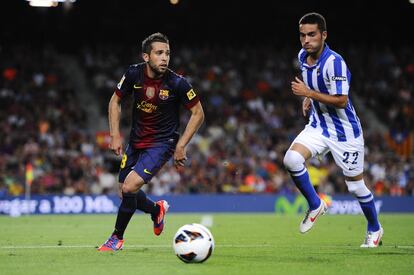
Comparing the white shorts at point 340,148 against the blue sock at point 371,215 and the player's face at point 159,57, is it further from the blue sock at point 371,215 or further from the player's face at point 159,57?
the player's face at point 159,57

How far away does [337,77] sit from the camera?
10.2m

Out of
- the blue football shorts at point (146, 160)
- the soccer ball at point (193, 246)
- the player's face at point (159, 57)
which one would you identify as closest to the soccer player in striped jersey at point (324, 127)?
the blue football shorts at point (146, 160)

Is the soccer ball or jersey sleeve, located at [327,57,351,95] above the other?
jersey sleeve, located at [327,57,351,95]

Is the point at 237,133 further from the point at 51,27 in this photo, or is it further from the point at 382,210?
the point at 51,27

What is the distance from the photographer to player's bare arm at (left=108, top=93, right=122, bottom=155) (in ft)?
32.9

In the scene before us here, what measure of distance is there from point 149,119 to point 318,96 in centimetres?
223

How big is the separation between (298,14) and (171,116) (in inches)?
1048

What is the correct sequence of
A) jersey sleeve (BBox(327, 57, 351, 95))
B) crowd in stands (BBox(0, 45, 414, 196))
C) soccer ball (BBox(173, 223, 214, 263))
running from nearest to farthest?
soccer ball (BBox(173, 223, 214, 263)), jersey sleeve (BBox(327, 57, 351, 95)), crowd in stands (BBox(0, 45, 414, 196))

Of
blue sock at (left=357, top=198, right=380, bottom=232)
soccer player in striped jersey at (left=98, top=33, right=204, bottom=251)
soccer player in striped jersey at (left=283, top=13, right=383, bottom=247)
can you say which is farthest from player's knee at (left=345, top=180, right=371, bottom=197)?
soccer player in striped jersey at (left=98, top=33, right=204, bottom=251)

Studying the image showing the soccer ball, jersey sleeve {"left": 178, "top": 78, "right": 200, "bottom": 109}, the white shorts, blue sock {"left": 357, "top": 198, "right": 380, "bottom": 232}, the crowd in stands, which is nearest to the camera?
the soccer ball

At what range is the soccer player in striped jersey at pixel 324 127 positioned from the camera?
1024 centimetres

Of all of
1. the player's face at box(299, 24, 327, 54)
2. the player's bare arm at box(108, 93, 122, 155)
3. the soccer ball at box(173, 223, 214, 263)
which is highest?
the player's face at box(299, 24, 327, 54)

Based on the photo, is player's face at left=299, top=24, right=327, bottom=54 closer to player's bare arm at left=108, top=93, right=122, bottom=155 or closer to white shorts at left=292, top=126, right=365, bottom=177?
white shorts at left=292, top=126, right=365, bottom=177

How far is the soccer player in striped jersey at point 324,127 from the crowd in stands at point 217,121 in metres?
11.9
